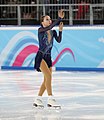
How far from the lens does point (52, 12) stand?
14359 mm

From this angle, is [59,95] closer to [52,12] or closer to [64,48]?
[64,48]

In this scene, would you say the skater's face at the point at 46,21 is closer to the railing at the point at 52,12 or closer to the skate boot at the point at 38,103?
the skate boot at the point at 38,103

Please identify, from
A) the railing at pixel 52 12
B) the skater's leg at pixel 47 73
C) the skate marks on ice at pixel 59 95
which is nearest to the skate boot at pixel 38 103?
the skate marks on ice at pixel 59 95

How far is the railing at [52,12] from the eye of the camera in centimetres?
1398

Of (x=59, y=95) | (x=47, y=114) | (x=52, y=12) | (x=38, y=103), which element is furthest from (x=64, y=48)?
(x=47, y=114)

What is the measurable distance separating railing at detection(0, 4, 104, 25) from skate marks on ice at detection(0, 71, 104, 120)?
2798 millimetres

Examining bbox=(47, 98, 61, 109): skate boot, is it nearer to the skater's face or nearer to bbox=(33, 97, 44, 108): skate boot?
bbox=(33, 97, 44, 108): skate boot

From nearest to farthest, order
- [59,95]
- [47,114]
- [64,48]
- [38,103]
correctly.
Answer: [47,114], [38,103], [59,95], [64,48]

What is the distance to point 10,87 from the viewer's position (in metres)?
9.45

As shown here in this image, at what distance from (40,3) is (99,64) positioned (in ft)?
12.2

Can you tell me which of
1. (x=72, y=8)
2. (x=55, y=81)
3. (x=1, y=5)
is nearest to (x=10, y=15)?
(x=1, y=5)

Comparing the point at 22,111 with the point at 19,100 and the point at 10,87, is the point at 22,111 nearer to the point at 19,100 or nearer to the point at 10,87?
the point at 19,100

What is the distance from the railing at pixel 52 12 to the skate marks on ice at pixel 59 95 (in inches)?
110

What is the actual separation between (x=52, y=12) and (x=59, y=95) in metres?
6.25
